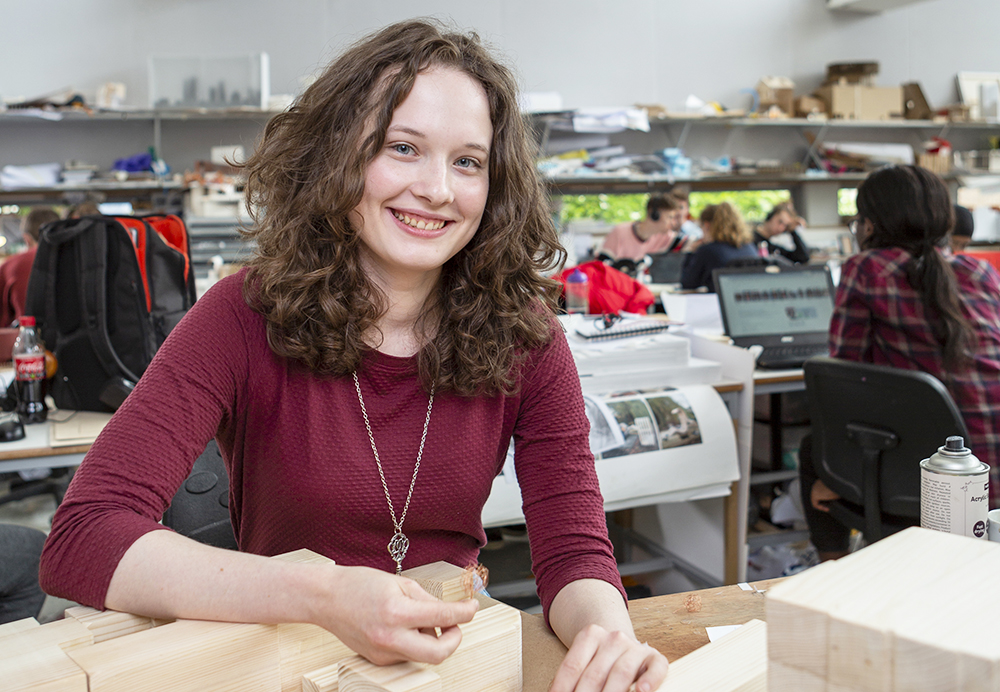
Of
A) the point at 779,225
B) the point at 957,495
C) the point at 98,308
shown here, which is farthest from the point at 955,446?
the point at 779,225

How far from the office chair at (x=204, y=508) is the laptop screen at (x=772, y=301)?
Answer: 190 centimetres

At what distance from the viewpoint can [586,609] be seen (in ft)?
2.98

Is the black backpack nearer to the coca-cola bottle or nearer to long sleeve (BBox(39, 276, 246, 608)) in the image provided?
the coca-cola bottle

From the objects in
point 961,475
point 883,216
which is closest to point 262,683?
point 961,475

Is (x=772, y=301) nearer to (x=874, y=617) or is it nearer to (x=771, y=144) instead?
(x=874, y=617)

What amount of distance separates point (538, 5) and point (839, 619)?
690 centimetres

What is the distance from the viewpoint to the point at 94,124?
5789 millimetres

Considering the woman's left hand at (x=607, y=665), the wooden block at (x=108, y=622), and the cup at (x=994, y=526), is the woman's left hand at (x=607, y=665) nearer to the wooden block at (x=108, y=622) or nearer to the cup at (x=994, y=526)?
the wooden block at (x=108, y=622)

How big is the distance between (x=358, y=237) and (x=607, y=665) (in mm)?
638

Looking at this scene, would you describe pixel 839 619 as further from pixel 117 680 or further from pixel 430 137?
pixel 430 137

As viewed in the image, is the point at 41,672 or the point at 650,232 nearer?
the point at 41,672

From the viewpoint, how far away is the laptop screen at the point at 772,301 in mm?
2818

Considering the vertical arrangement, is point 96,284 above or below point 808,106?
below

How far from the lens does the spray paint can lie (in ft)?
3.17
